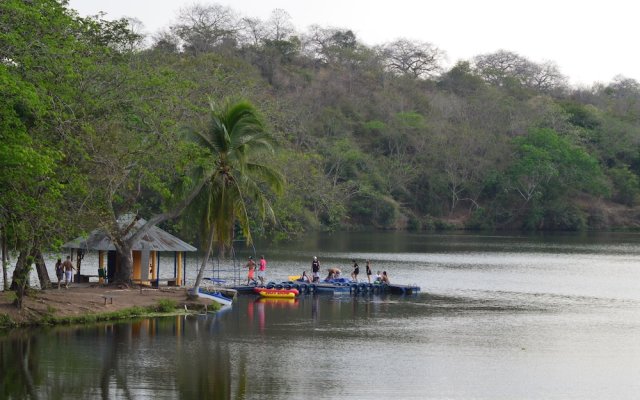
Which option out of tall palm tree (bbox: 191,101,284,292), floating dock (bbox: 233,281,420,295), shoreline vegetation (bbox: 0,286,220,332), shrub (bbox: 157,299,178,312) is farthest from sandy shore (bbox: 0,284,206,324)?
floating dock (bbox: 233,281,420,295)

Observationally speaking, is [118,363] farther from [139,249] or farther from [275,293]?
[275,293]

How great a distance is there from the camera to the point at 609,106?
137000 millimetres

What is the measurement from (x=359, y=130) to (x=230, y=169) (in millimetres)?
76452

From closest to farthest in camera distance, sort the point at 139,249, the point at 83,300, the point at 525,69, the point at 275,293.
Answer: the point at 83,300, the point at 139,249, the point at 275,293, the point at 525,69

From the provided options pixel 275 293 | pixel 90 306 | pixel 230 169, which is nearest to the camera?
pixel 90 306

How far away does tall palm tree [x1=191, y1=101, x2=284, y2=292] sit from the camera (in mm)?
37125

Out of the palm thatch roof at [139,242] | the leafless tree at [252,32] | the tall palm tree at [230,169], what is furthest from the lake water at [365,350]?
the leafless tree at [252,32]

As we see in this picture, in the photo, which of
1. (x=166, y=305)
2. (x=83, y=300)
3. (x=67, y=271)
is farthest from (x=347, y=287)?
(x=83, y=300)

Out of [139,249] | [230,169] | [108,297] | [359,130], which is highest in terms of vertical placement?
[359,130]

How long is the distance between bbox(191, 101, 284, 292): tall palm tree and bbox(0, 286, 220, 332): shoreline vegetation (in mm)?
2983

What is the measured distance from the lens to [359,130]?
114 meters

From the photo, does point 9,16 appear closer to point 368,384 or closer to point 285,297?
point 368,384

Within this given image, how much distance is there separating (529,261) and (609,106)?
74144 mm

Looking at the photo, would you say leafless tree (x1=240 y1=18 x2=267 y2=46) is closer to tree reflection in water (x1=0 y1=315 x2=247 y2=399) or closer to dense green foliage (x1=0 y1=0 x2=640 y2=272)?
dense green foliage (x1=0 y1=0 x2=640 y2=272)
